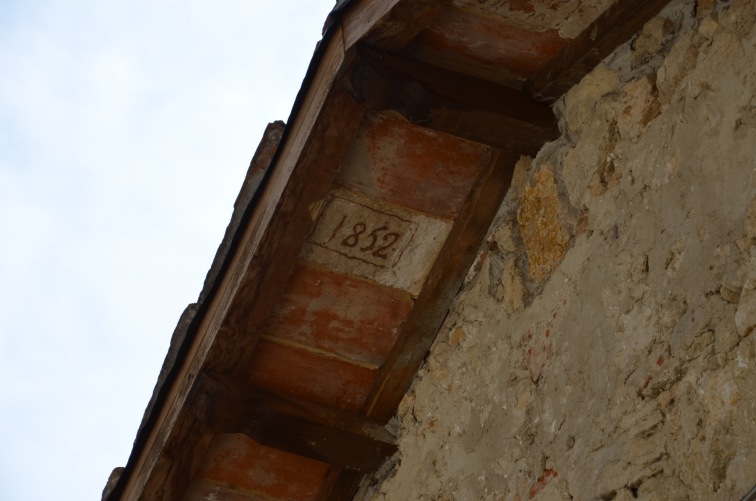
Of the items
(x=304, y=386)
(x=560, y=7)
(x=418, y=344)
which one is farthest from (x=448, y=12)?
(x=304, y=386)

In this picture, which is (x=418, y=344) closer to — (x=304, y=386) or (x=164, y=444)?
(x=304, y=386)

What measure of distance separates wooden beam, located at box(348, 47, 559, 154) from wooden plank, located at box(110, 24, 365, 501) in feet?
0.27

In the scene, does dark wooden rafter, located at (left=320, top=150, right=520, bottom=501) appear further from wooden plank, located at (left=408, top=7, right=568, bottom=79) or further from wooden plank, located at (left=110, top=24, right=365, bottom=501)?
wooden plank, located at (left=110, top=24, right=365, bottom=501)

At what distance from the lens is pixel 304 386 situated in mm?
3486

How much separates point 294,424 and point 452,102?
4.04ft

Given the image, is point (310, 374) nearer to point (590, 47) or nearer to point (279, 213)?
point (279, 213)

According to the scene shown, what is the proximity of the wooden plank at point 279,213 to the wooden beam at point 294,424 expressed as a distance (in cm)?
11

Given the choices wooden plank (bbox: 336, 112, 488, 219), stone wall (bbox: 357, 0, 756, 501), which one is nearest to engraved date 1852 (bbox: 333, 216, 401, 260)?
wooden plank (bbox: 336, 112, 488, 219)

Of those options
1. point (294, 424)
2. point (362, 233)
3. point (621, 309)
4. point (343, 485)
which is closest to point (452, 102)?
point (362, 233)

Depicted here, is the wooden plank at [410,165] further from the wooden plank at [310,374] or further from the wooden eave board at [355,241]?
the wooden plank at [310,374]

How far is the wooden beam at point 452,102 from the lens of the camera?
283 centimetres

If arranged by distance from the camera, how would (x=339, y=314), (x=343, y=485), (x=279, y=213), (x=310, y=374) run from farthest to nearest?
(x=343, y=485) → (x=310, y=374) → (x=339, y=314) → (x=279, y=213)

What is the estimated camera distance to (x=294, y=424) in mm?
3404

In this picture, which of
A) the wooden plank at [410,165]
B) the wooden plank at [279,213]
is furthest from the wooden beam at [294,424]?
the wooden plank at [410,165]
